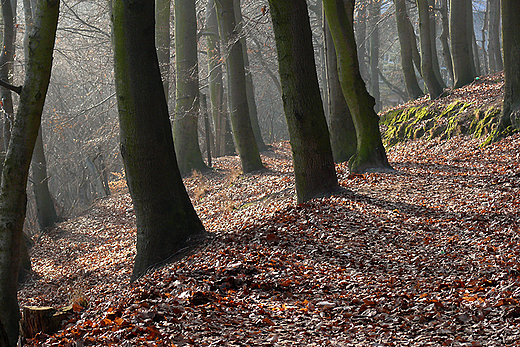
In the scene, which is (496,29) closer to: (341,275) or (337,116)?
(337,116)

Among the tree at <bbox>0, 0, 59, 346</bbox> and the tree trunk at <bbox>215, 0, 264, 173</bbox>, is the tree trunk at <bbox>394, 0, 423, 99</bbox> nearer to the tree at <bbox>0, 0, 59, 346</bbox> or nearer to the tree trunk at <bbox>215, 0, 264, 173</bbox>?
the tree trunk at <bbox>215, 0, 264, 173</bbox>

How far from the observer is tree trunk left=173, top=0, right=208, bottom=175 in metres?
16.3

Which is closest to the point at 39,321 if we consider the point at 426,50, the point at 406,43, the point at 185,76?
the point at 185,76

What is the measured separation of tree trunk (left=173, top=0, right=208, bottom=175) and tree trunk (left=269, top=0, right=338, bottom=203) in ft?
27.6

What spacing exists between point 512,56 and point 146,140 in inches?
328

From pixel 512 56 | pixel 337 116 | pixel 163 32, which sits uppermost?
pixel 163 32

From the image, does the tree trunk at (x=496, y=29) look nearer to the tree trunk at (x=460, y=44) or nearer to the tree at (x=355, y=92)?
the tree trunk at (x=460, y=44)

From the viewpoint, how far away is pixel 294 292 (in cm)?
510

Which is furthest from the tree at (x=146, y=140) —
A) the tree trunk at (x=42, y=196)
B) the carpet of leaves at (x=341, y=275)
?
the tree trunk at (x=42, y=196)

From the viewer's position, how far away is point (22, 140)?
19.1 feet

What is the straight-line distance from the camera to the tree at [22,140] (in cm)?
582

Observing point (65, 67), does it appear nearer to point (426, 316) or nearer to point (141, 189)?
point (141, 189)

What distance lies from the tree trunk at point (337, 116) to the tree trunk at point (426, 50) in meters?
5.90

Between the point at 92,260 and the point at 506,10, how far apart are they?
10681 mm
